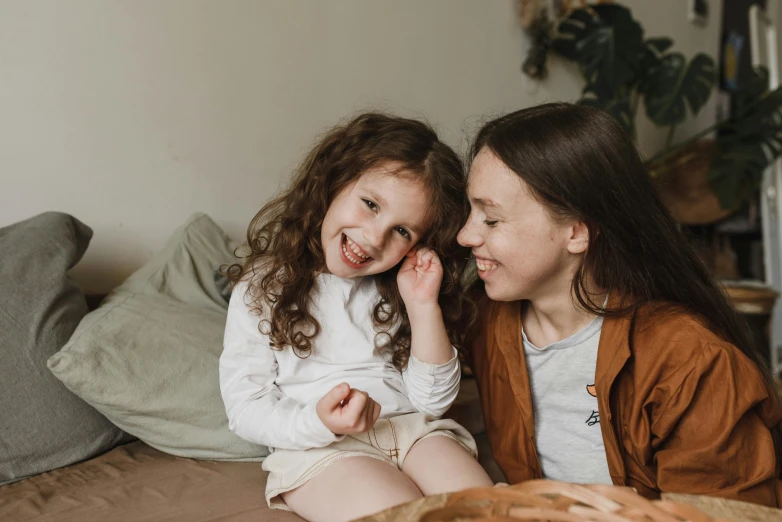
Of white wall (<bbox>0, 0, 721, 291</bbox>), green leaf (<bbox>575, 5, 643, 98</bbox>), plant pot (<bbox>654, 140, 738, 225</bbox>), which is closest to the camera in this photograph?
white wall (<bbox>0, 0, 721, 291</bbox>)

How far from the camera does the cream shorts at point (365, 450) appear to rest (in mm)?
1059

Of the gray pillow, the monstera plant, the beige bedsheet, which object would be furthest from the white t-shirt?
the monstera plant

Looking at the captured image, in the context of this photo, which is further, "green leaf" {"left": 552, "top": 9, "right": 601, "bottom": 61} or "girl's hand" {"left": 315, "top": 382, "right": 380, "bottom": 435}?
"green leaf" {"left": 552, "top": 9, "right": 601, "bottom": 61}

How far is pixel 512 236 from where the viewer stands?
3.69ft

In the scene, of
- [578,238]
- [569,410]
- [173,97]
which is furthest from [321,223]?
[173,97]

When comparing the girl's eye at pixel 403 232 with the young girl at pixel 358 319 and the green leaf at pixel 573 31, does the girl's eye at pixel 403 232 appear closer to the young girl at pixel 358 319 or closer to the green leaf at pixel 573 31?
the young girl at pixel 358 319

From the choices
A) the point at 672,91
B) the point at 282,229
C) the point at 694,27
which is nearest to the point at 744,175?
the point at 672,91

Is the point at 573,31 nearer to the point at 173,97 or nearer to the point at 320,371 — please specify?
the point at 173,97

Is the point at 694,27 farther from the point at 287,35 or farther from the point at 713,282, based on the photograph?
the point at 713,282

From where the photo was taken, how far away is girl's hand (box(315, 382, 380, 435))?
3.17 ft

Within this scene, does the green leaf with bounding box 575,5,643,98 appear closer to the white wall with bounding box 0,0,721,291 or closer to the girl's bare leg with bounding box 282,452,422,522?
the white wall with bounding box 0,0,721,291

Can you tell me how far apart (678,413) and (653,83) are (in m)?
2.01

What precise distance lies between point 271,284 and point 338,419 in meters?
0.32

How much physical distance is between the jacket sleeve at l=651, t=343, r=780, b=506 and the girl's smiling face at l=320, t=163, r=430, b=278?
51 cm
